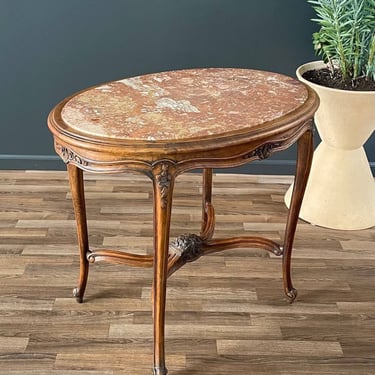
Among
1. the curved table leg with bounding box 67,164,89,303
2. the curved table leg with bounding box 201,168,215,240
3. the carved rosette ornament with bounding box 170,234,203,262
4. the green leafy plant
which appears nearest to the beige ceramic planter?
the green leafy plant

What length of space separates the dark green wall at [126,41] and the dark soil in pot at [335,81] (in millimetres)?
310

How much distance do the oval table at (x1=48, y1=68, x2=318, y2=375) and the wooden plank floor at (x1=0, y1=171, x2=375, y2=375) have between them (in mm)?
130

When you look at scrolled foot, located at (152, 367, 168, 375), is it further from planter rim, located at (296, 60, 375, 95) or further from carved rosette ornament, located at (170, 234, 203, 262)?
planter rim, located at (296, 60, 375, 95)

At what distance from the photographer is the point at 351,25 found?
6.61 feet

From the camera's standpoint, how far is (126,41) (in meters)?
2.53

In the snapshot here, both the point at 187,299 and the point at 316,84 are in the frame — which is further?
the point at 316,84

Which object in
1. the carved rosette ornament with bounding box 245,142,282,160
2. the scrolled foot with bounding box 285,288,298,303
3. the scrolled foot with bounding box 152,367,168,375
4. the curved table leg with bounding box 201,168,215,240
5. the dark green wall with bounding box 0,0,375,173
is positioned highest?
the carved rosette ornament with bounding box 245,142,282,160

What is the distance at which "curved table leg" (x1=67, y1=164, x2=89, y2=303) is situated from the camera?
5.29 ft

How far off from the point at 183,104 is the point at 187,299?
686 mm

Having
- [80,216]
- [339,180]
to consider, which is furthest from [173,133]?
[339,180]

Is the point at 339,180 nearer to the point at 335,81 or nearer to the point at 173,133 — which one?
the point at 335,81

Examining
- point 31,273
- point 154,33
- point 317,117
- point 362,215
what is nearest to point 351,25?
point 317,117

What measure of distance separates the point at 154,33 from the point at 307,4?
0.67 meters

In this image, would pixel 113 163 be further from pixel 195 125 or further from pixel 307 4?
pixel 307 4
